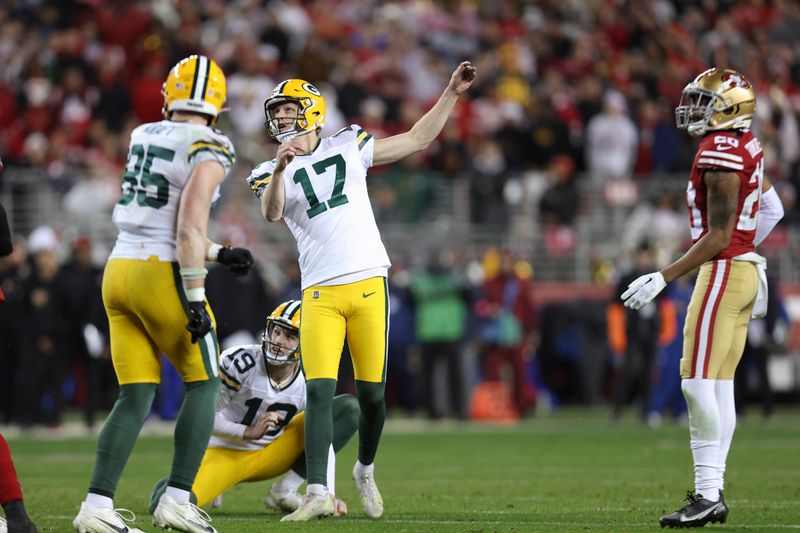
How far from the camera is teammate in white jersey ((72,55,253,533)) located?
617cm

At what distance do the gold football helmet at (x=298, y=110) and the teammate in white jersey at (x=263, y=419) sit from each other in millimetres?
988

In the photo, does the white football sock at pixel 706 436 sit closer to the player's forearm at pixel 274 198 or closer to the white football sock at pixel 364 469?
the white football sock at pixel 364 469

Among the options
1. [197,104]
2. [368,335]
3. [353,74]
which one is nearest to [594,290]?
[353,74]

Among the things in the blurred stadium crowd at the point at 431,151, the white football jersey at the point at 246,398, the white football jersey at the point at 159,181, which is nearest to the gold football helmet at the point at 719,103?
the white football jersey at the point at 159,181

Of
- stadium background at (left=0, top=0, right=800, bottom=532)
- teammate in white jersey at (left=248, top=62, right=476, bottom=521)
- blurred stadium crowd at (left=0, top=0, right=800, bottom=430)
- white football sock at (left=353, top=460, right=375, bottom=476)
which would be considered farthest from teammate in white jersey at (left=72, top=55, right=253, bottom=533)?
blurred stadium crowd at (left=0, top=0, right=800, bottom=430)

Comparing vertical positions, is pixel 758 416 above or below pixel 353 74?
below

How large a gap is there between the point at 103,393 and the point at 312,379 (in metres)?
10.9

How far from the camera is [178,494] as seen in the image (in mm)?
6367

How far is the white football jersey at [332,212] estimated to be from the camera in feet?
24.2

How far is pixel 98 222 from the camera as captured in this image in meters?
17.0

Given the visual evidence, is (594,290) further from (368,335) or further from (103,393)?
A: (368,335)

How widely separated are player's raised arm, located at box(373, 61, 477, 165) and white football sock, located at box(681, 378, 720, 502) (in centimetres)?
197

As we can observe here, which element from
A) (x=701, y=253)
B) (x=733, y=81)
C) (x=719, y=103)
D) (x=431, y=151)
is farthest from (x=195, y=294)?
(x=431, y=151)

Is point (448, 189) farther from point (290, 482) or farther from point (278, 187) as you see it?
point (278, 187)
